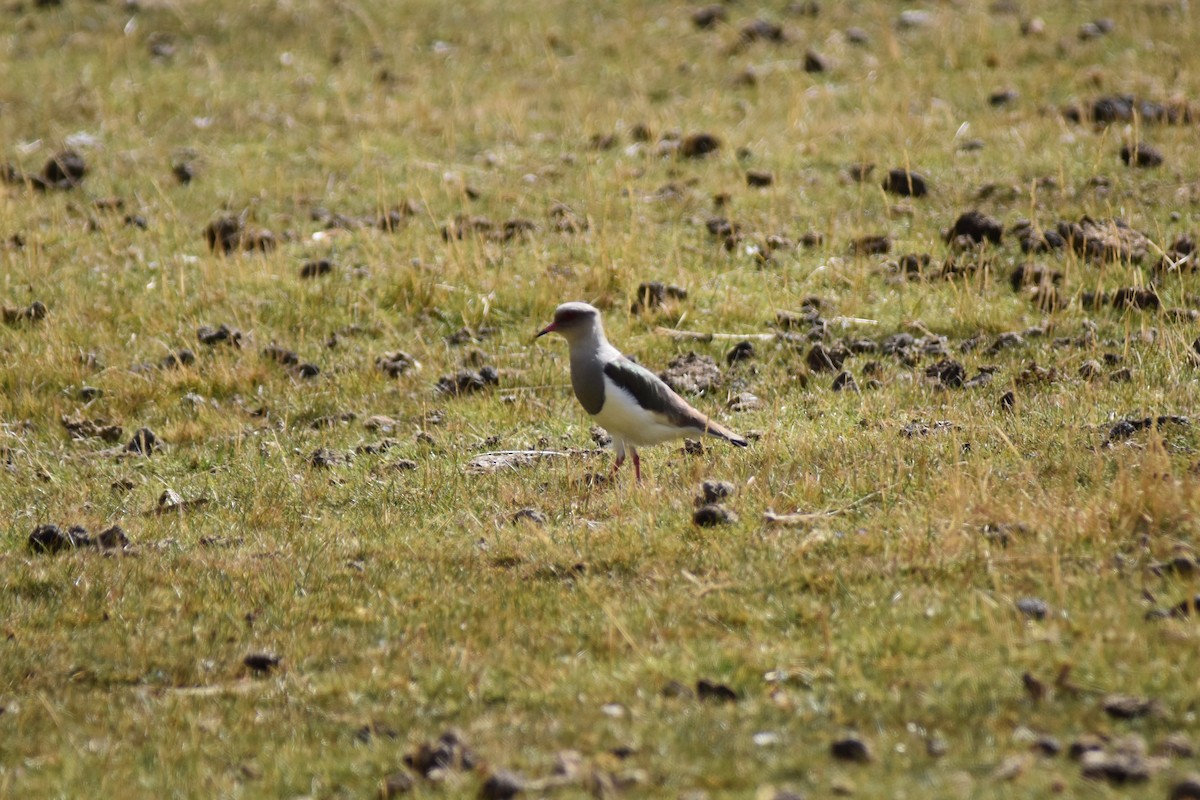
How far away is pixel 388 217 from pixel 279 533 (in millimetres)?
5767

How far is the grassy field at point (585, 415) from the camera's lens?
5.71 meters

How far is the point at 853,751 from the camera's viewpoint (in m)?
5.22

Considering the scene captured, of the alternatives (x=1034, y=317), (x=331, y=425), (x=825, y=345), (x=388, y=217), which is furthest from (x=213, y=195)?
(x=1034, y=317)

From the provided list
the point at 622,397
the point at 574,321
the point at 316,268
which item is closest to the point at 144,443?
the point at 316,268

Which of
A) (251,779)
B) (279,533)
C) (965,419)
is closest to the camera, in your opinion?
(251,779)

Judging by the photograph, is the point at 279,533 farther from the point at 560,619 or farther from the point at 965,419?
the point at 965,419

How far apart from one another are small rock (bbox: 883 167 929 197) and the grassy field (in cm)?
21

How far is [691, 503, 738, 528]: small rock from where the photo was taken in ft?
24.5

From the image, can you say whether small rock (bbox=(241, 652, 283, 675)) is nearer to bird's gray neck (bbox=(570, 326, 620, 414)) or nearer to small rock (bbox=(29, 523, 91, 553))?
small rock (bbox=(29, 523, 91, 553))

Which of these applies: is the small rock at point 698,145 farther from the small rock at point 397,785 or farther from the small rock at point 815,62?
the small rock at point 397,785

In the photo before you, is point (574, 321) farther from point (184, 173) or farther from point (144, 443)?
point (184, 173)

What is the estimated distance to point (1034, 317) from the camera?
11008 millimetres

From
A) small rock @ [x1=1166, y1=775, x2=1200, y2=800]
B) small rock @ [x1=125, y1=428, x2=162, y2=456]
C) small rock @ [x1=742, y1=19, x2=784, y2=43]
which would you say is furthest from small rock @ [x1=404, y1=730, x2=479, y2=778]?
small rock @ [x1=742, y1=19, x2=784, y2=43]

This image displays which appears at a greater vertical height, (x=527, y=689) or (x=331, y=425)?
(x=527, y=689)
